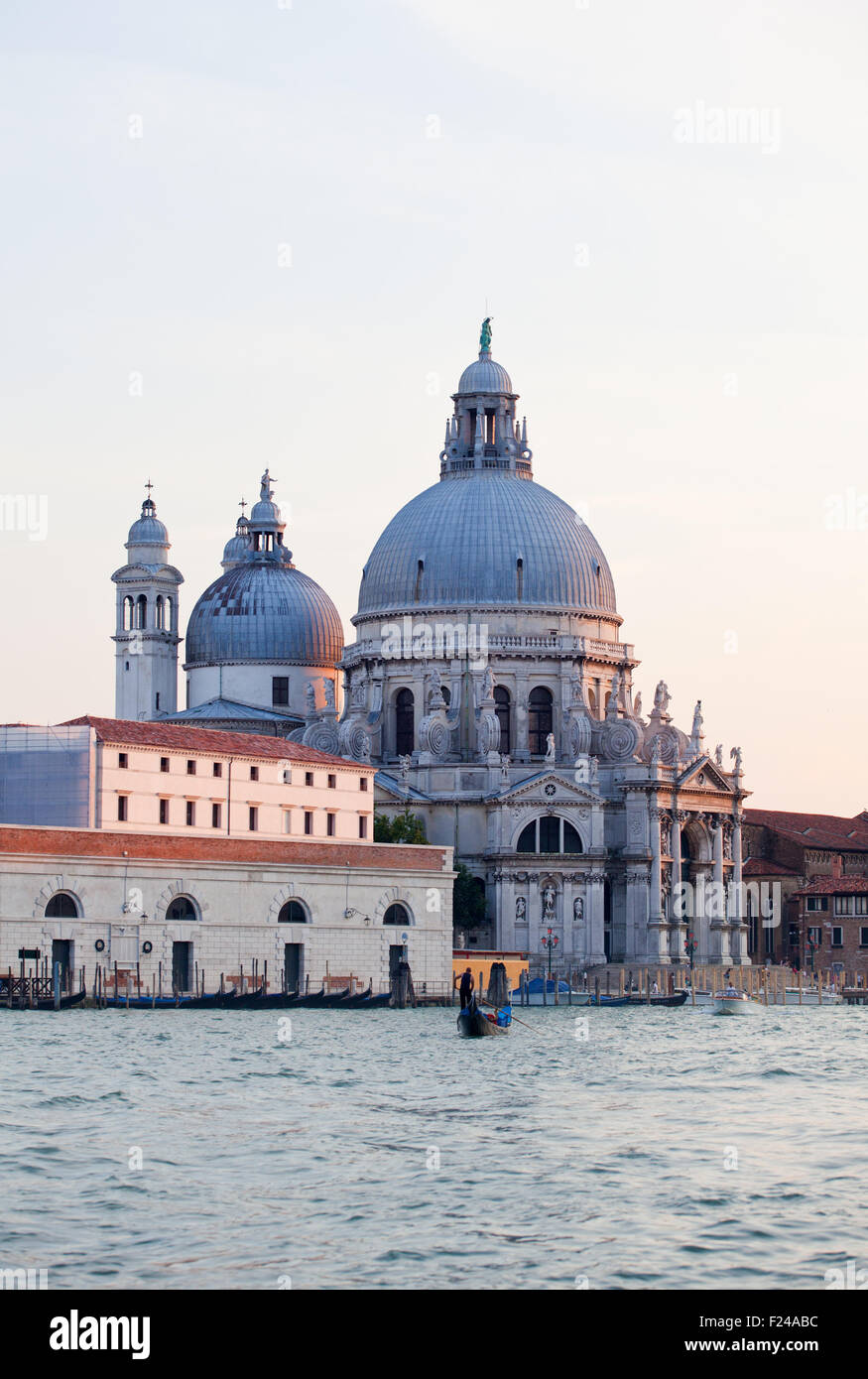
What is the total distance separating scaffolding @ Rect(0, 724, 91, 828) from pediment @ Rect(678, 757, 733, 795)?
103ft

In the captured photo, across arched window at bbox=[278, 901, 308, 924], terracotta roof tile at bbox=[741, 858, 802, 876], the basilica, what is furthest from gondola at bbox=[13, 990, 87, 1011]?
terracotta roof tile at bbox=[741, 858, 802, 876]

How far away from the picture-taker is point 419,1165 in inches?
1020

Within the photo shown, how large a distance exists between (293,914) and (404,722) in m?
29.6

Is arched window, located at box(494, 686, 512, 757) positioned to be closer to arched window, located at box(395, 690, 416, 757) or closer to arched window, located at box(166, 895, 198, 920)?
arched window, located at box(395, 690, 416, 757)

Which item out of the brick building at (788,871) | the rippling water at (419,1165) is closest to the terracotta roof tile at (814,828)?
the brick building at (788,871)

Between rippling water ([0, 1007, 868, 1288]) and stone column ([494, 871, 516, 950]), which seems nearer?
rippling water ([0, 1007, 868, 1288])

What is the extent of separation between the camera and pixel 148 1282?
61.8ft

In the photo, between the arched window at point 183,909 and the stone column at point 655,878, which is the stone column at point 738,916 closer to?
the stone column at point 655,878

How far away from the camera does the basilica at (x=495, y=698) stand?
83062 millimetres

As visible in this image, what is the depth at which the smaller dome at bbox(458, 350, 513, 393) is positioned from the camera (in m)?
92.9

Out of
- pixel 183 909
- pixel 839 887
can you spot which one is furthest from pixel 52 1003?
pixel 839 887

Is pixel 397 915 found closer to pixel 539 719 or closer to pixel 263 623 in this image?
pixel 539 719
